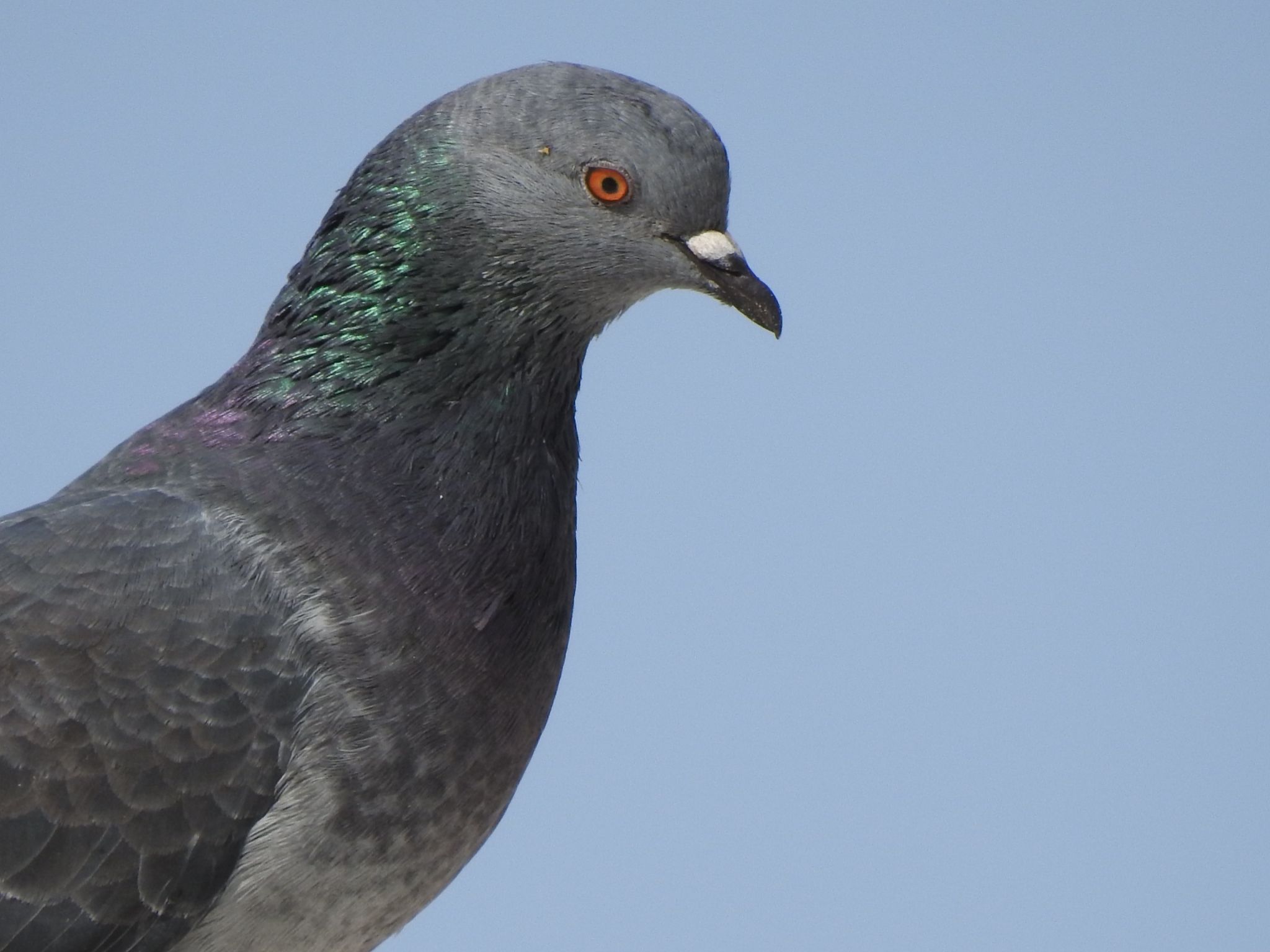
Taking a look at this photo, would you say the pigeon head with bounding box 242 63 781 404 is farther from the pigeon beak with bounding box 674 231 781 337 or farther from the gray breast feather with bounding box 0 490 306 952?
the gray breast feather with bounding box 0 490 306 952

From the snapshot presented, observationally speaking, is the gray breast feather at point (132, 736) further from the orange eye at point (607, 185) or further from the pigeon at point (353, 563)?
the orange eye at point (607, 185)

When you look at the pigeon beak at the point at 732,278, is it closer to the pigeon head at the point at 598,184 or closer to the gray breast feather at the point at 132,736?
the pigeon head at the point at 598,184

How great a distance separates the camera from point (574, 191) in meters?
4.29

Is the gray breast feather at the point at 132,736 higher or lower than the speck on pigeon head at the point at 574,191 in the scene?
lower

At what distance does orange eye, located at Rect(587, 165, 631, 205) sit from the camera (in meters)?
4.27

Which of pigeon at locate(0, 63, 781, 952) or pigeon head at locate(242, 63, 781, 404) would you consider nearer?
pigeon at locate(0, 63, 781, 952)

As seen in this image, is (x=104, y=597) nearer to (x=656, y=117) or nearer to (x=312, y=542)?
(x=312, y=542)

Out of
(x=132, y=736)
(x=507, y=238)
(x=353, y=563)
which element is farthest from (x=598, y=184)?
(x=132, y=736)

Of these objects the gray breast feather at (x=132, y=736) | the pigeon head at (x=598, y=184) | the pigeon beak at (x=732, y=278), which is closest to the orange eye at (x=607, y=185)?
the pigeon head at (x=598, y=184)

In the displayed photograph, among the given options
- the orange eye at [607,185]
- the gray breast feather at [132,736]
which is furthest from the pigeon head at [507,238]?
the gray breast feather at [132,736]

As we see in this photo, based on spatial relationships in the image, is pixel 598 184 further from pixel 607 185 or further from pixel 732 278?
pixel 732 278

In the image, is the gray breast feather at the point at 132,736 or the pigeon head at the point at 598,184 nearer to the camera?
the gray breast feather at the point at 132,736

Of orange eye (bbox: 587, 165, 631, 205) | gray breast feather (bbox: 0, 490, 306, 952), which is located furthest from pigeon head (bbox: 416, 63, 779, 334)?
gray breast feather (bbox: 0, 490, 306, 952)

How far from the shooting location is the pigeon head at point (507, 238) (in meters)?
4.27
